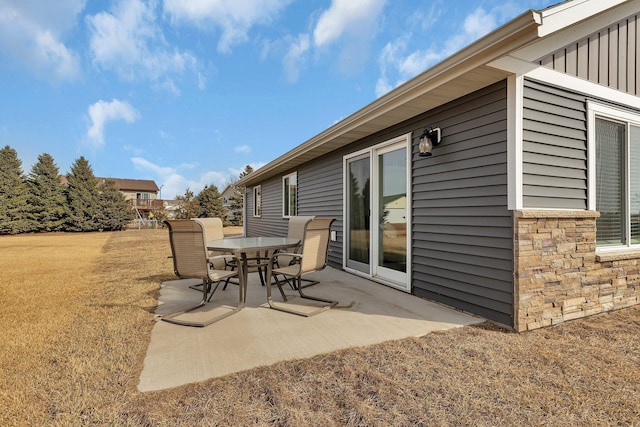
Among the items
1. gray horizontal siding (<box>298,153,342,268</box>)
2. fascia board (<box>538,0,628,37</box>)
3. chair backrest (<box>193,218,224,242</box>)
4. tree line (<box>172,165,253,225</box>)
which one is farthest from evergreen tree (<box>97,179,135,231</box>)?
fascia board (<box>538,0,628,37</box>)

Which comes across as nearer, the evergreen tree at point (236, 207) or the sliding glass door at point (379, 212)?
the sliding glass door at point (379, 212)

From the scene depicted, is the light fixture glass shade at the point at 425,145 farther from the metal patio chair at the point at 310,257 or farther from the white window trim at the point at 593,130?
the white window trim at the point at 593,130

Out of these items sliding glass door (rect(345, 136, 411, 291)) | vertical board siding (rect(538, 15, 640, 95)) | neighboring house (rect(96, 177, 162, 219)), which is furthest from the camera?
neighboring house (rect(96, 177, 162, 219))

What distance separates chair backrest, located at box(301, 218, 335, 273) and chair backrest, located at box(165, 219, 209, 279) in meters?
1.04

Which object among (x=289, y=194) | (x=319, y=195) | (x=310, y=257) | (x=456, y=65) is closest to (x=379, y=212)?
(x=310, y=257)

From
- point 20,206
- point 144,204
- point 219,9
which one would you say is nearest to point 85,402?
point 219,9

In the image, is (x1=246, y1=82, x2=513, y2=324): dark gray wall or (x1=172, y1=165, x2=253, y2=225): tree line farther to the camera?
(x1=172, y1=165, x2=253, y2=225): tree line

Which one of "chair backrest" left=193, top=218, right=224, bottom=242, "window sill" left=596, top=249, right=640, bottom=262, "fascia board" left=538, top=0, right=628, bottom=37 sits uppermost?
"fascia board" left=538, top=0, right=628, bottom=37

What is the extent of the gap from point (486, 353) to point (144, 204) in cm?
3344

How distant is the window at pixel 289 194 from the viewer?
27.3 ft

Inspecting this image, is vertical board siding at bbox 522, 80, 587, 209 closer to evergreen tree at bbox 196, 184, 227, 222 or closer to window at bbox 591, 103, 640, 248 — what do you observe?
window at bbox 591, 103, 640, 248

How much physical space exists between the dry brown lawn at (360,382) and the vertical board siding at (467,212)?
1.55 feet

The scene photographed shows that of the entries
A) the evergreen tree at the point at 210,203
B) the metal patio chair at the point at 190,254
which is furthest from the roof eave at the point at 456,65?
the evergreen tree at the point at 210,203

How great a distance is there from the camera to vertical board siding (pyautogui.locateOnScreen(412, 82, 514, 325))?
9.70 feet
